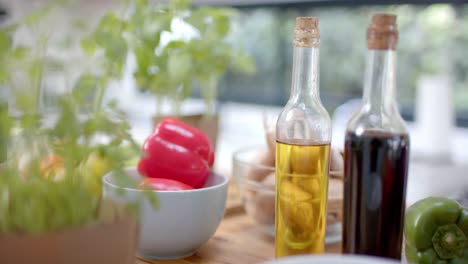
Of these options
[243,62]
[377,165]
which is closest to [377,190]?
[377,165]

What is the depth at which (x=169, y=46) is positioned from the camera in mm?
1053

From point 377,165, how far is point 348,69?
183cm

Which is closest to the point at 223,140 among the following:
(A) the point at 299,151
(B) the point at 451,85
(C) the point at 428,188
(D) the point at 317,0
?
(D) the point at 317,0

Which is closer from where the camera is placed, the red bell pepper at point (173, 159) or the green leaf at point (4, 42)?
the green leaf at point (4, 42)

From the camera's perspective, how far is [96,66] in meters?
0.64

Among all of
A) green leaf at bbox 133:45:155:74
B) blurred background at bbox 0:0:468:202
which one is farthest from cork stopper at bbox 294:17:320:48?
blurred background at bbox 0:0:468:202

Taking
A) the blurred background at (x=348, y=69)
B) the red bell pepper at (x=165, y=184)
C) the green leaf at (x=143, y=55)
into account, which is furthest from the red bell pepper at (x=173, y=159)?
the blurred background at (x=348, y=69)

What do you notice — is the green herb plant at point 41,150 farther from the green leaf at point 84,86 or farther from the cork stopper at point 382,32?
the cork stopper at point 382,32

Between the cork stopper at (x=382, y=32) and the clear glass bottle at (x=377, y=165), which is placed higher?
the cork stopper at (x=382, y=32)

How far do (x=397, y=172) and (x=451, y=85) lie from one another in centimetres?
155

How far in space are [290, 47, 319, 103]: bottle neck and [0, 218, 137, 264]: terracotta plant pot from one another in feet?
0.92

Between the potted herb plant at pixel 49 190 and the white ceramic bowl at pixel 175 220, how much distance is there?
0.49 ft

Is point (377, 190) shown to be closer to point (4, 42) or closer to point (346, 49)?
point (4, 42)

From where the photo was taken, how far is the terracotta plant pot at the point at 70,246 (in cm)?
50
